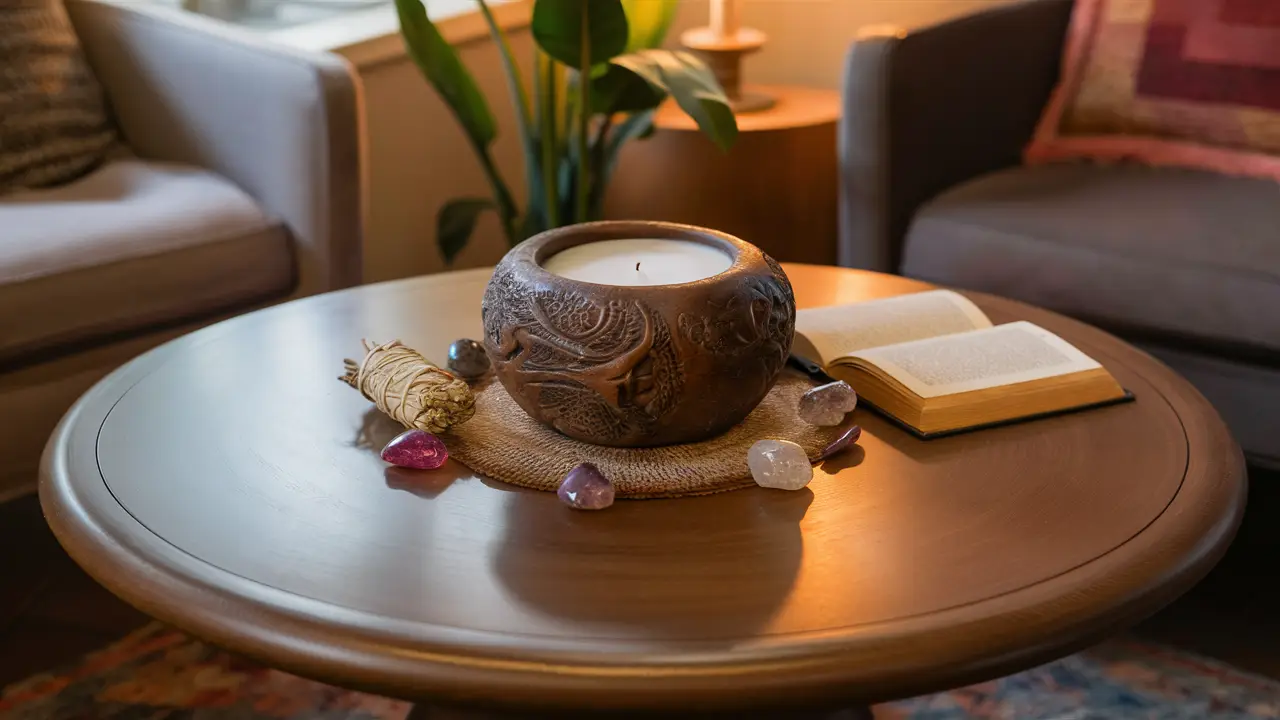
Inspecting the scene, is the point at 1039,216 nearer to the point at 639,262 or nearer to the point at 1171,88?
the point at 1171,88

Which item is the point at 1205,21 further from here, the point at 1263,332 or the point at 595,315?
the point at 595,315

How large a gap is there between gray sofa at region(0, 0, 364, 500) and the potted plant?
195mm

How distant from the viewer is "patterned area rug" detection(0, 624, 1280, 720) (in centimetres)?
121

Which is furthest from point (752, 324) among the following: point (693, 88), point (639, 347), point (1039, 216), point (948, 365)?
point (1039, 216)

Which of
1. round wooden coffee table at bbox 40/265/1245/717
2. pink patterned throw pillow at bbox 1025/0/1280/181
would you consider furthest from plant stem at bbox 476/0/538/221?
round wooden coffee table at bbox 40/265/1245/717

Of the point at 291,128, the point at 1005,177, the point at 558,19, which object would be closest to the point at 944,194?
the point at 1005,177

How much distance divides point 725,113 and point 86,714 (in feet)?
3.01

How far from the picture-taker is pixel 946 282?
5.28 feet

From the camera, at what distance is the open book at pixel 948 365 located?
853 millimetres

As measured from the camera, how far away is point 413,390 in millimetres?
819

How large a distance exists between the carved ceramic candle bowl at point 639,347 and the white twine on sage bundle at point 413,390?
4 cm

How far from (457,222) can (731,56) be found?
0.55 meters

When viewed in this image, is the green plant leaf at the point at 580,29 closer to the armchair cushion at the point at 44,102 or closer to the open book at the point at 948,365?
the open book at the point at 948,365

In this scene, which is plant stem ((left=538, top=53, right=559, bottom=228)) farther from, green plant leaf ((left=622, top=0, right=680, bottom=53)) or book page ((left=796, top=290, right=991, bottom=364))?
book page ((left=796, top=290, right=991, bottom=364))
